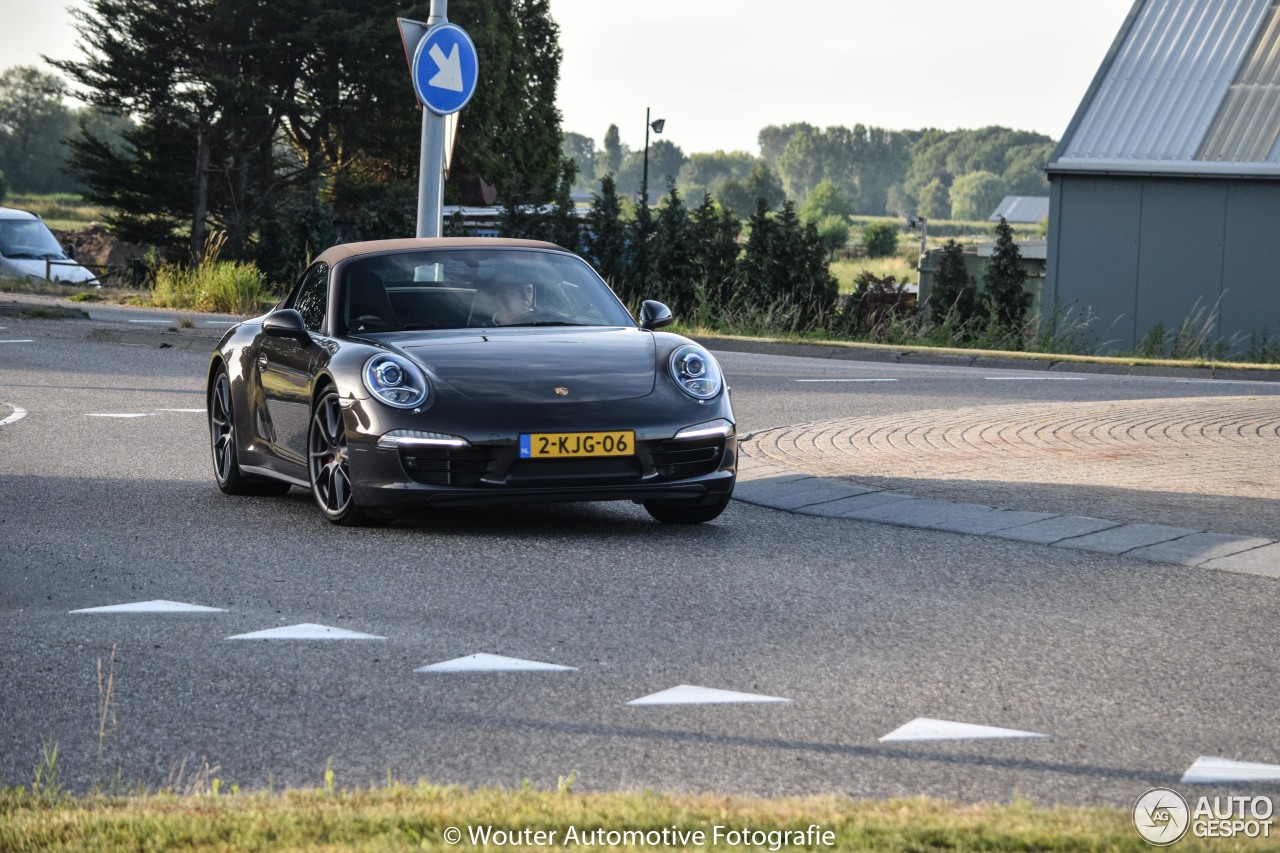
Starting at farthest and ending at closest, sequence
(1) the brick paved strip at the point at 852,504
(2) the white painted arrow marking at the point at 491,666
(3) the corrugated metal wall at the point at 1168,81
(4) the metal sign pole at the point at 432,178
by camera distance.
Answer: (3) the corrugated metal wall at the point at 1168,81
(4) the metal sign pole at the point at 432,178
(1) the brick paved strip at the point at 852,504
(2) the white painted arrow marking at the point at 491,666

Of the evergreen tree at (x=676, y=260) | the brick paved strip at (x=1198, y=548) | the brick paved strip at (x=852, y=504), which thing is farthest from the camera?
the evergreen tree at (x=676, y=260)

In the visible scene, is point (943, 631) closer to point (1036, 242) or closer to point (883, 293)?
point (883, 293)

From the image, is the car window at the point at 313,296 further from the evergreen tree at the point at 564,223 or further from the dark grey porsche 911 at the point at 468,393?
the evergreen tree at the point at 564,223

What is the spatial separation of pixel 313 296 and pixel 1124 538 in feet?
14.0

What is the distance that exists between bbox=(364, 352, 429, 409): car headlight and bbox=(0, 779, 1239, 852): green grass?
12.7 ft

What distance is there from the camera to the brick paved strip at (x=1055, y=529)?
7.60 m

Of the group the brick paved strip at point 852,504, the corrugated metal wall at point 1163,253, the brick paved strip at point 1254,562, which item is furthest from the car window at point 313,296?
the corrugated metal wall at point 1163,253

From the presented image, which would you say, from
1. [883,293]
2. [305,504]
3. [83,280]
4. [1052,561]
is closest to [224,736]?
[1052,561]

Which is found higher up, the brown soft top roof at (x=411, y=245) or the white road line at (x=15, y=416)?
the brown soft top roof at (x=411, y=245)

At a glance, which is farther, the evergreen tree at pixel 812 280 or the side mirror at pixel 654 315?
the evergreen tree at pixel 812 280

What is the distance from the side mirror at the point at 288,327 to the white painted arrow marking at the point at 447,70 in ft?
17.9

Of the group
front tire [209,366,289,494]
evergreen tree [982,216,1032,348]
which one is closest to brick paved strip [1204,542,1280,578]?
front tire [209,366,289,494]

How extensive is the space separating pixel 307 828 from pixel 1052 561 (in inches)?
174

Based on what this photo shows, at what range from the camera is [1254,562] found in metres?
7.00
